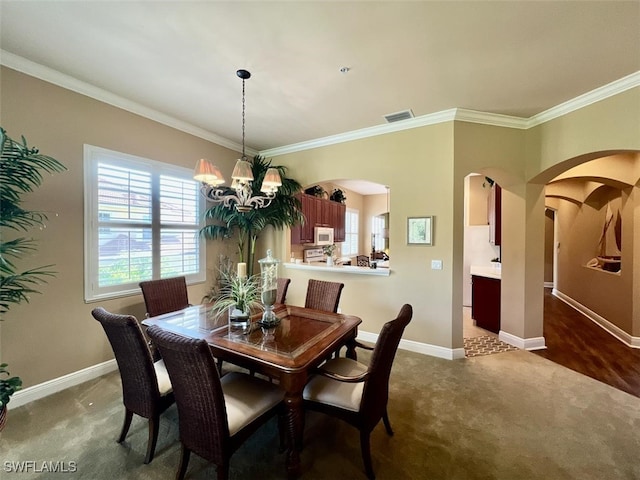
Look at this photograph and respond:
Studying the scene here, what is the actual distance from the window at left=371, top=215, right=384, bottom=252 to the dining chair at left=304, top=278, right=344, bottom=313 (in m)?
6.47

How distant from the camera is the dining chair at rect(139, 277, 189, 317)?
286 cm

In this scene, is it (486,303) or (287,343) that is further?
(486,303)

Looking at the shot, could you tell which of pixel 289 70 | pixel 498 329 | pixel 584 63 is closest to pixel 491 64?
pixel 584 63

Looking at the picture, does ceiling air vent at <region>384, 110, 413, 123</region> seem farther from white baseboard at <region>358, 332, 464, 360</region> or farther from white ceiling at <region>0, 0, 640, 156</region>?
white baseboard at <region>358, 332, 464, 360</region>

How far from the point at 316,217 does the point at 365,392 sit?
4194mm

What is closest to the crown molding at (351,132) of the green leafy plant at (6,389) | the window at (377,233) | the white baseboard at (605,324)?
the green leafy plant at (6,389)

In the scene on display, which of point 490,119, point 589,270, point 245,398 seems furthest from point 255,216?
point 589,270

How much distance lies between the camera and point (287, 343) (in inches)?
75.9

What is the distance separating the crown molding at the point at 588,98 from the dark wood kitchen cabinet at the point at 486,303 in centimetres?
229

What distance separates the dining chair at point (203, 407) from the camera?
1384 mm

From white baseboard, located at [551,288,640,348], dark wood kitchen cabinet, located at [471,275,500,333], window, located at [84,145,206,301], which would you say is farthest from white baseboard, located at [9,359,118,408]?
white baseboard, located at [551,288,640,348]

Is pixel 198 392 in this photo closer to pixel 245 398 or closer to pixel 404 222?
pixel 245 398

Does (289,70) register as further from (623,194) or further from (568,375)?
(623,194)

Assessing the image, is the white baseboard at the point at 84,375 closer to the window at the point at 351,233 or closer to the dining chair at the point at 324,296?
the dining chair at the point at 324,296
